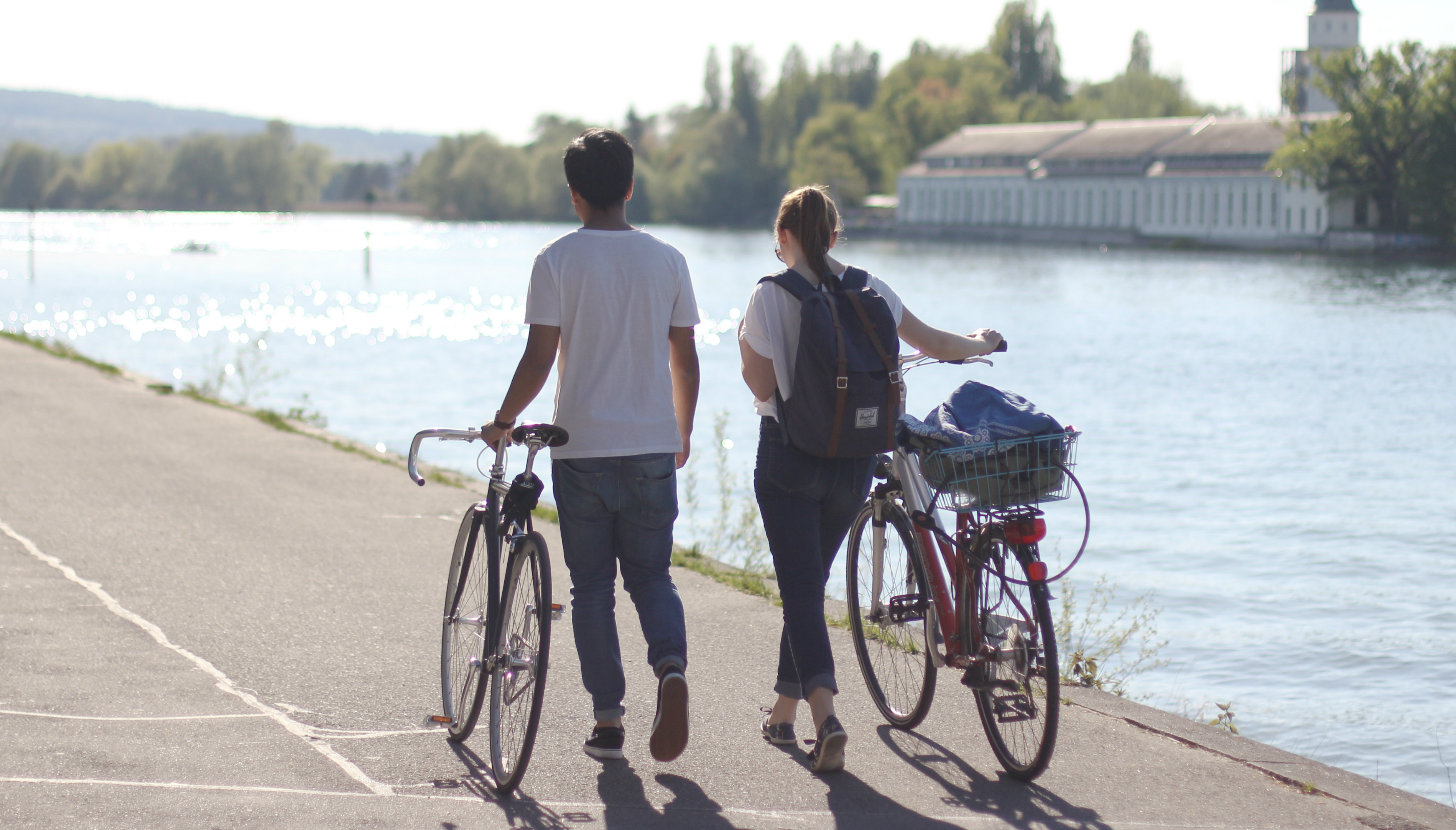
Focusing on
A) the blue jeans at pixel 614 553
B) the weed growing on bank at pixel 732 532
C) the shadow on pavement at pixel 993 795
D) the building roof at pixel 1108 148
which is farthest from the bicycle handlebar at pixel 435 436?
the building roof at pixel 1108 148

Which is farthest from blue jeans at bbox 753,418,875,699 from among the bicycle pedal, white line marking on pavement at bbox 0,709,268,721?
white line marking on pavement at bbox 0,709,268,721

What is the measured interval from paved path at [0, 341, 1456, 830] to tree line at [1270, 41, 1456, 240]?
3761 inches

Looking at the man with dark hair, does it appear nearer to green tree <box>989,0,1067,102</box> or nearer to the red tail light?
the red tail light

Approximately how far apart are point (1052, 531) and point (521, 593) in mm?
12079

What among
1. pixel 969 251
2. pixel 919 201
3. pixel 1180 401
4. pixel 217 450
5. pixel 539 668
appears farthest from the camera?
pixel 919 201

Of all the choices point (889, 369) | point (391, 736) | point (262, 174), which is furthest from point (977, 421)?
point (262, 174)

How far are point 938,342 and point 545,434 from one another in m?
1.28

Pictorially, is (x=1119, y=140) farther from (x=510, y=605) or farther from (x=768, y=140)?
(x=510, y=605)

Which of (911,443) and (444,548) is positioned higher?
(911,443)

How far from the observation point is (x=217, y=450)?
11.7 meters

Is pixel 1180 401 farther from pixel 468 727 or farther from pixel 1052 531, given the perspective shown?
pixel 468 727

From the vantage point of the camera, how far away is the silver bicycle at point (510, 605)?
14.2 feet

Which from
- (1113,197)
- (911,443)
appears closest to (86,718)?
(911,443)

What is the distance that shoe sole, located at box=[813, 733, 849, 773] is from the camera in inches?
178
